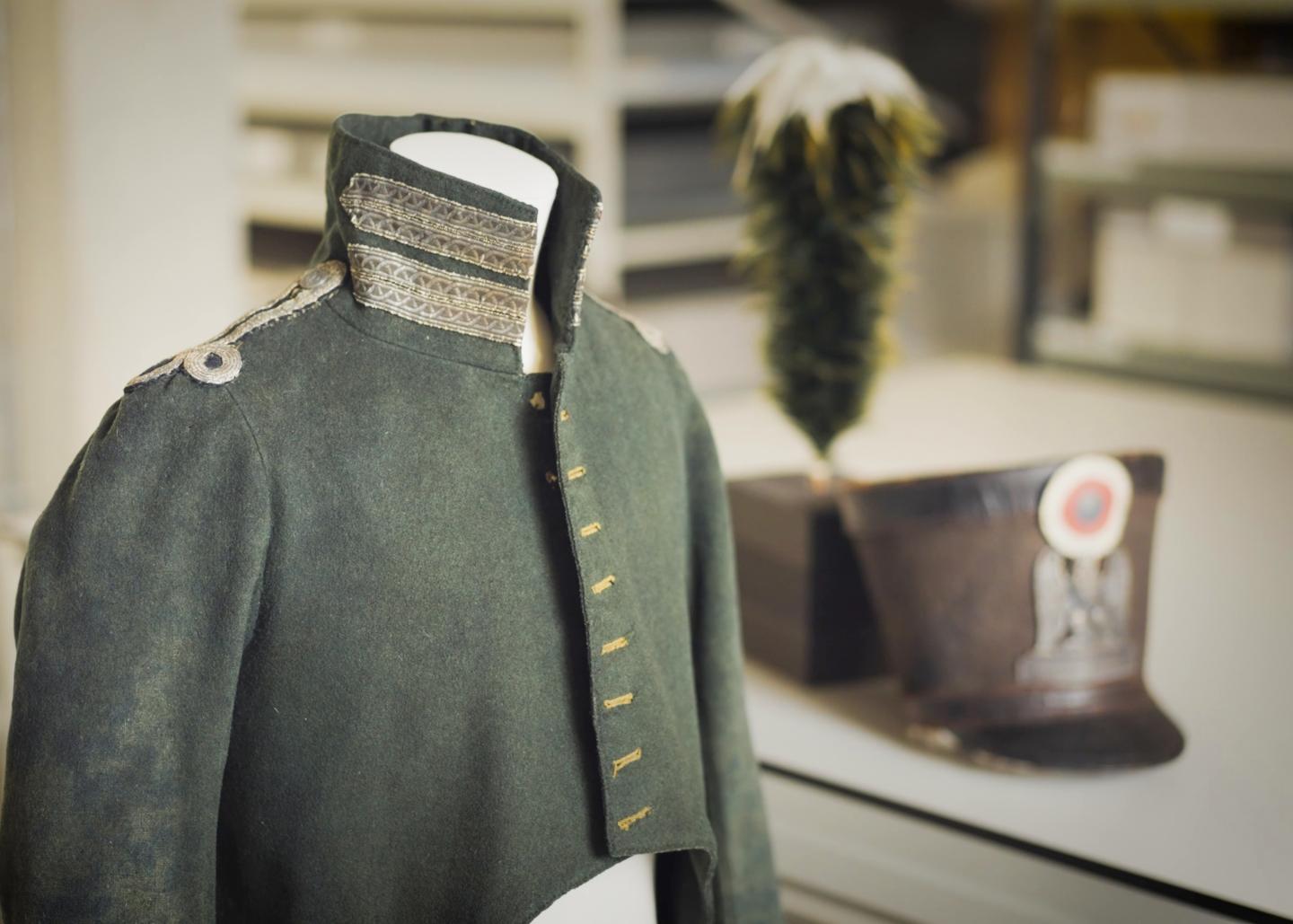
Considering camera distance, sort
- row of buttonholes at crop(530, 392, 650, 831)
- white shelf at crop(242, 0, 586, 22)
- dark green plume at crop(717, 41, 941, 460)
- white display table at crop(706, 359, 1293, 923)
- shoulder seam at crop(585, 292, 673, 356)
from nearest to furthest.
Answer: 1. row of buttonholes at crop(530, 392, 650, 831)
2. shoulder seam at crop(585, 292, 673, 356)
3. white display table at crop(706, 359, 1293, 923)
4. dark green plume at crop(717, 41, 941, 460)
5. white shelf at crop(242, 0, 586, 22)

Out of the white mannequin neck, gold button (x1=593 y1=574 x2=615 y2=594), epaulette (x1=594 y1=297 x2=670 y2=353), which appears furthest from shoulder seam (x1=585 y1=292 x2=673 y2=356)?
gold button (x1=593 y1=574 x2=615 y2=594)

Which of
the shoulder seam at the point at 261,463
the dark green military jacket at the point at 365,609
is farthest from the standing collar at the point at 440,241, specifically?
the shoulder seam at the point at 261,463

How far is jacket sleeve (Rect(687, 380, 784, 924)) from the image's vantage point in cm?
114

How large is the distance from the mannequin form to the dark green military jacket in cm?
2

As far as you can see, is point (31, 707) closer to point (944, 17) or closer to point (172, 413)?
point (172, 413)

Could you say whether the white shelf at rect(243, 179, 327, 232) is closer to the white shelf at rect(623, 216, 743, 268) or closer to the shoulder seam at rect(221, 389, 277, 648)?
the white shelf at rect(623, 216, 743, 268)

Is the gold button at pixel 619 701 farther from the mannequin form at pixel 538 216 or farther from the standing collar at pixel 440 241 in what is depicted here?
the standing collar at pixel 440 241

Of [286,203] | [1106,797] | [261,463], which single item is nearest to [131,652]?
[261,463]

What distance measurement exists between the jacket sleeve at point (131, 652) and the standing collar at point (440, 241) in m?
0.13

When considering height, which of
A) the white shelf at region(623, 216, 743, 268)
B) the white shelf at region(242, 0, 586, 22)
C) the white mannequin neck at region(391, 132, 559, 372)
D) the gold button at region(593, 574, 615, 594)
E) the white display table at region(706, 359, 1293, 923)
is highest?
the white shelf at region(242, 0, 586, 22)

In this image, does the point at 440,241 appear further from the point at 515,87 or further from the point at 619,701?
the point at 515,87

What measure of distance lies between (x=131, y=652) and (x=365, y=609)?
0.14 m

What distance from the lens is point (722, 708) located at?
3.77 feet

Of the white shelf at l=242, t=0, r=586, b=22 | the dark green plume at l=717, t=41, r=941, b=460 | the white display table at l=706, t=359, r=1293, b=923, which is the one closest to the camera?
the white display table at l=706, t=359, r=1293, b=923
